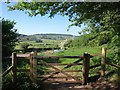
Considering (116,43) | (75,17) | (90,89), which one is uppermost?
(75,17)

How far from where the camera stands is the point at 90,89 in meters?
12.5

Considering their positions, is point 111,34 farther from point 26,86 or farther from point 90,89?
point 26,86

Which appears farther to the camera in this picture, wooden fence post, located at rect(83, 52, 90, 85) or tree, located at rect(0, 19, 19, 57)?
tree, located at rect(0, 19, 19, 57)

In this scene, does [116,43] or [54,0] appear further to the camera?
[116,43]

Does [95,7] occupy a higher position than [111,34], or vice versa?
[95,7]

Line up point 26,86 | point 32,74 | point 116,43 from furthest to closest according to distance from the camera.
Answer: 1. point 116,43
2. point 32,74
3. point 26,86

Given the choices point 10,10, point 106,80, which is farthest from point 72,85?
point 10,10

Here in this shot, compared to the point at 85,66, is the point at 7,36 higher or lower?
higher

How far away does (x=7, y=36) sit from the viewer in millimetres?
25750

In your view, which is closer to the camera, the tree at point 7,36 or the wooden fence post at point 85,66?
the wooden fence post at point 85,66

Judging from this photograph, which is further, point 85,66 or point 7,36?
point 7,36

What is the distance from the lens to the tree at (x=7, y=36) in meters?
24.3

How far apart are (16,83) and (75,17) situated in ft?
16.9

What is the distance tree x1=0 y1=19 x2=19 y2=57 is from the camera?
79.8ft
